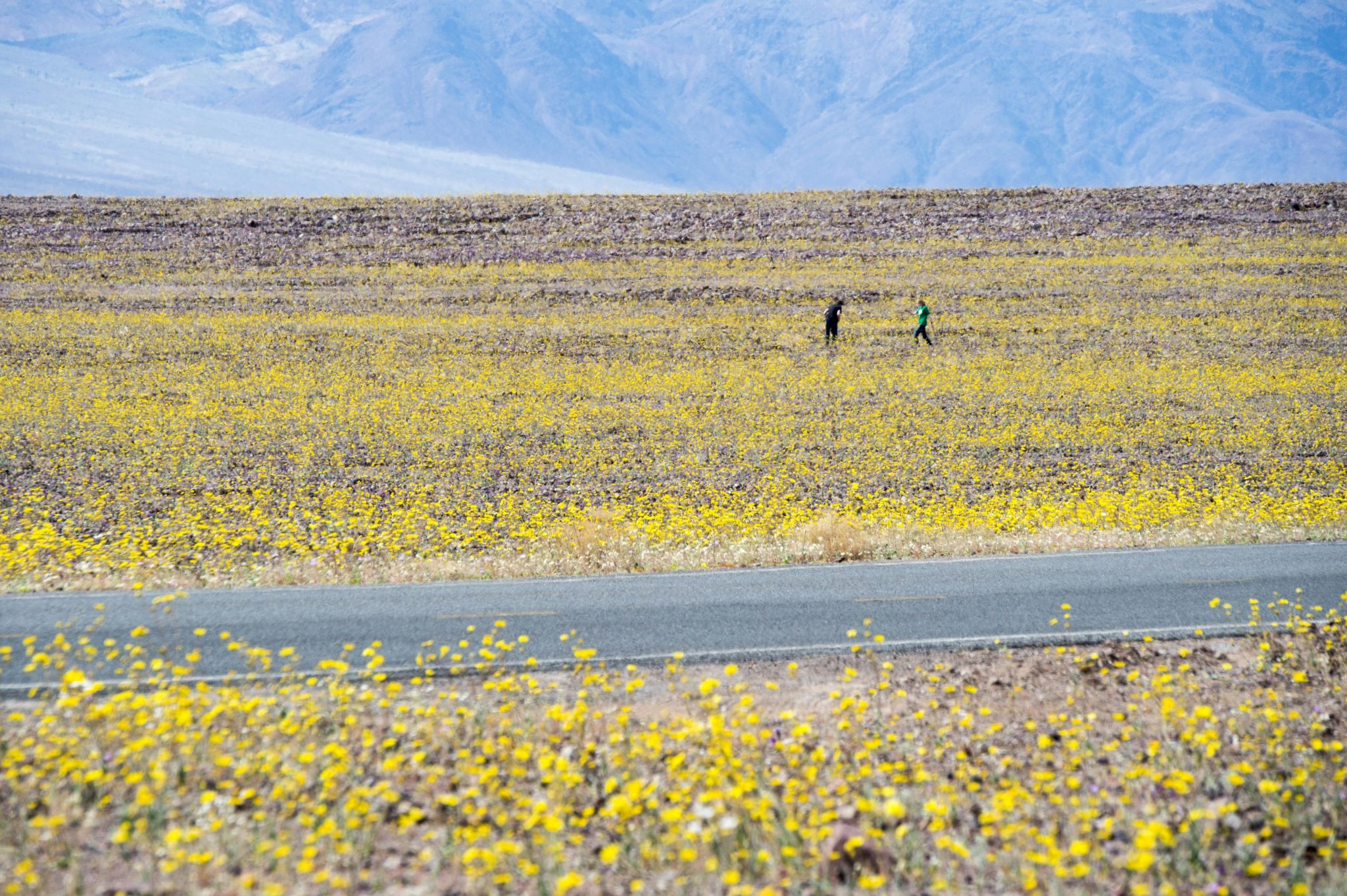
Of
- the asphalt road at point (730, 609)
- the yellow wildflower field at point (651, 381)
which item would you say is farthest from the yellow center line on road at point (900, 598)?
the yellow wildflower field at point (651, 381)

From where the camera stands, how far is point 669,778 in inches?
257

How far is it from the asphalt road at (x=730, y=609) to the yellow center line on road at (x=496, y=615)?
0.08 ft

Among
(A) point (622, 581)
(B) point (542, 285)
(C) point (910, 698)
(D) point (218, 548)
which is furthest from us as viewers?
(B) point (542, 285)

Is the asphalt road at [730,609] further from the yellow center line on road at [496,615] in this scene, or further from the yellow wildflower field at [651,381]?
the yellow wildflower field at [651,381]

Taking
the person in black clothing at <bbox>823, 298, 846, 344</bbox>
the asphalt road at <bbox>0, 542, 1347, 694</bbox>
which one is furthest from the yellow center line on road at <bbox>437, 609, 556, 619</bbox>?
the person in black clothing at <bbox>823, 298, 846, 344</bbox>

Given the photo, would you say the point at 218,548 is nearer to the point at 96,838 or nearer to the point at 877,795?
the point at 96,838

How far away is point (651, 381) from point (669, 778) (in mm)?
20958

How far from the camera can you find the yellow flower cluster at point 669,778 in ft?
17.7

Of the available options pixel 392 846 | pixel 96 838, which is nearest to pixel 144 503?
pixel 96 838

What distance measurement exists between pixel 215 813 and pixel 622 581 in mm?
5986

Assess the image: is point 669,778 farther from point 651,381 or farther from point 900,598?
point 651,381

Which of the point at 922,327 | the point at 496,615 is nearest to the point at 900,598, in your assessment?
the point at 496,615

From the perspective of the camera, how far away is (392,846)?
5.73 meters

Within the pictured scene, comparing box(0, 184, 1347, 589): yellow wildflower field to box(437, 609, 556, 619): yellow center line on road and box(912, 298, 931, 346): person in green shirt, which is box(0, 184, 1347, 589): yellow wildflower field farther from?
box(437, 609, 556, 619): yellow center line on road
